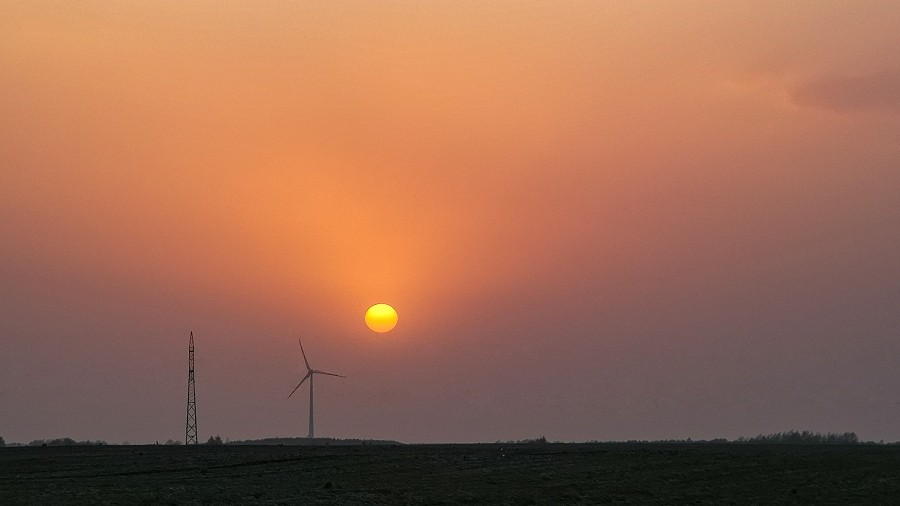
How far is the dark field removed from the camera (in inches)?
2884

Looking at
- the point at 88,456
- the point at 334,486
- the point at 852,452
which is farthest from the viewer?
the point at 852,452

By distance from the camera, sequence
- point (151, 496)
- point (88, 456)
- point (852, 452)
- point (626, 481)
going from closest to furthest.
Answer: point (151, 496)
point (626, 481)
point (88, 456)
point (852, 452)

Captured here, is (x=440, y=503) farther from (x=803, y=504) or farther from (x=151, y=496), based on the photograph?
(x=803, y=504)

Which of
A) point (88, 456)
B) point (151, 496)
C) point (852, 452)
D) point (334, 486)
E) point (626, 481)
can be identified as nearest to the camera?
point (151, 496)

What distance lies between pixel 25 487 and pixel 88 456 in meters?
29.7

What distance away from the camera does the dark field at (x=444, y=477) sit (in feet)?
240

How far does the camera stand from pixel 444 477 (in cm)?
8475

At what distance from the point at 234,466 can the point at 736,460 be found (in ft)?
145

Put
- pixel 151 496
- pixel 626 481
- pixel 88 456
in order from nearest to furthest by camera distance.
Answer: pixel 151 496 < pixel 626 481 < pixel 88 456

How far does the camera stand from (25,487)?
72.8m

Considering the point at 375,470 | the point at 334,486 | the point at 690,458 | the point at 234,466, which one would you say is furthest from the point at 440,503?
the point at 690,458

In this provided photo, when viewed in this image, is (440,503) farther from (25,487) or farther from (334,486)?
(25,487)

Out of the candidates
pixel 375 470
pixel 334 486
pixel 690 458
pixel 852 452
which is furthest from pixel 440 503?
pixel 852 452

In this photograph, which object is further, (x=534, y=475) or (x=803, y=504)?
(x=534, y=475)
